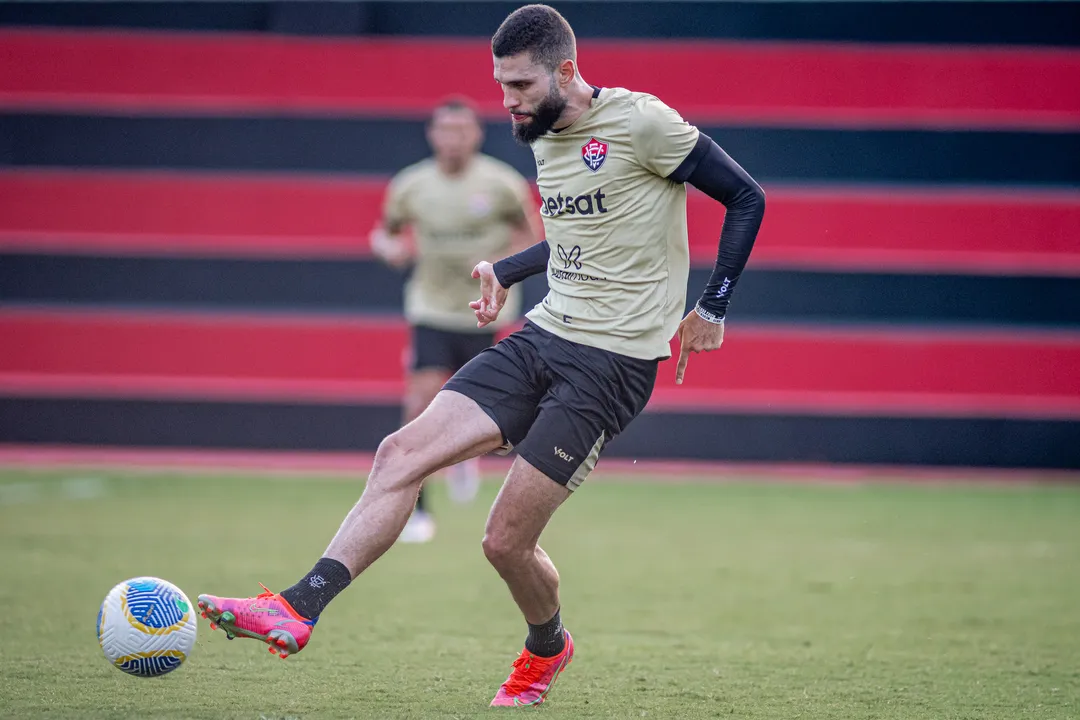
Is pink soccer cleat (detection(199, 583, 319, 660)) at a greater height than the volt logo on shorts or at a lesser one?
lesser

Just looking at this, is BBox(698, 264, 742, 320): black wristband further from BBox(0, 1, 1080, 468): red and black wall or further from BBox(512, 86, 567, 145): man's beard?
BBox(0, 1, 1080, 468): red and black wall

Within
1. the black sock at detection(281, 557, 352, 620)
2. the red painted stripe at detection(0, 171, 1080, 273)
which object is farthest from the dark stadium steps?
the black sock at detection(281, 557, 352, 620)

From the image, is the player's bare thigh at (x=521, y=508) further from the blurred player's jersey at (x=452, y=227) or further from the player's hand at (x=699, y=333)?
the blurred player's jersey at (x=452, y=227)

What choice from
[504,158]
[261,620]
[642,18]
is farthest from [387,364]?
[261,620]

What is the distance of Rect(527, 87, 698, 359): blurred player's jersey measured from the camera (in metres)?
4.19

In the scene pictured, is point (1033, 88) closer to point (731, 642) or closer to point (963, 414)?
point (963, 414)

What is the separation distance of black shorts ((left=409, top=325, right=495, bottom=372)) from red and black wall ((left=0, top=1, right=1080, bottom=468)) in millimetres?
3669

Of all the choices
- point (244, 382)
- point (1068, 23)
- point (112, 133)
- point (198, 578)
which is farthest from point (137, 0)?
point (1068, 23)

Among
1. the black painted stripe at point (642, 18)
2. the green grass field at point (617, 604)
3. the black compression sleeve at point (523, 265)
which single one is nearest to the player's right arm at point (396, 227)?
the green grass field at point (617, 604)

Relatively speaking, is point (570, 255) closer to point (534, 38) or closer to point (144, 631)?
point (534, 38)

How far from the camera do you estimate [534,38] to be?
4.11 m

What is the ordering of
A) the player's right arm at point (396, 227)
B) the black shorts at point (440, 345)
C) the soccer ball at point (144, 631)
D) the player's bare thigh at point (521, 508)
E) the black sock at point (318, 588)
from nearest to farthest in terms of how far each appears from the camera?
the black sock at point (318, 588)
the soccer ball at point (144, 631)
the player's bare thigh at point (521, 508)
the black shorts at point (440, 345)
the player's right arm at point (396, 227)

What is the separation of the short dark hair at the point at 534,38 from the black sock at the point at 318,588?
1.62 metres

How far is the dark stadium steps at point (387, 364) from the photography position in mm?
12078
